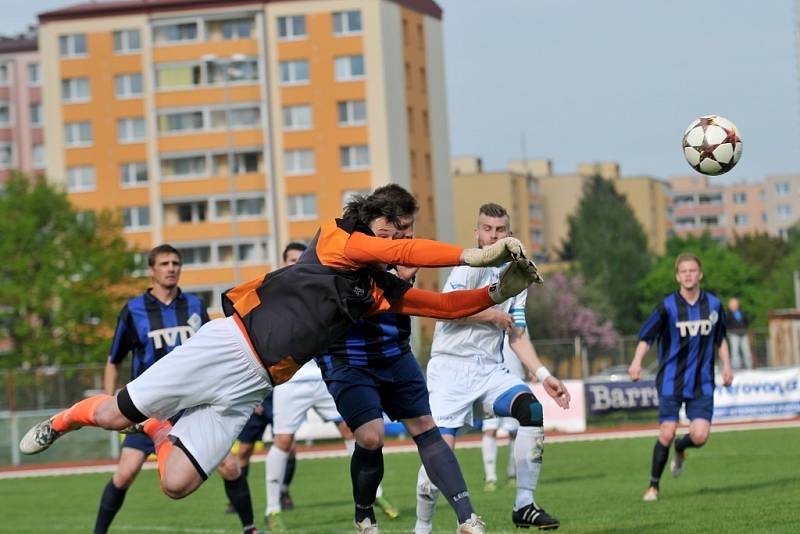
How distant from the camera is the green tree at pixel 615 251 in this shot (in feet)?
351

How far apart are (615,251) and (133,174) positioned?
40681mm

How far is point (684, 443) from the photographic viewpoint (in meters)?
13.1

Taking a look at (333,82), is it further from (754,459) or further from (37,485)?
(754,459)

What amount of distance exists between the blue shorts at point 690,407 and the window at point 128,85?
241ft

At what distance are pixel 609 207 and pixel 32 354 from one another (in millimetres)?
53472

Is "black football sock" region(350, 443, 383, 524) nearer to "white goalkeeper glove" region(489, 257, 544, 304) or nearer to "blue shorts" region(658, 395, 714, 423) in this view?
"white goalkeeper glove" region(489, 257, 544, 304)

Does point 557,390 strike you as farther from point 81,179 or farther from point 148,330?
point 81,179

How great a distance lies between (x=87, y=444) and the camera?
2906 centimetres

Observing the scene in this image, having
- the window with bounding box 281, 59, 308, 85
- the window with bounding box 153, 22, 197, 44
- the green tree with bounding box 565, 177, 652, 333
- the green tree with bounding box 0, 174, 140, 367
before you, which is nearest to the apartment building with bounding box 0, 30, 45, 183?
the window with bounding box 153, 22, 197, 44

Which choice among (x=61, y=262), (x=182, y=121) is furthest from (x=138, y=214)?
(x=61, y=262)

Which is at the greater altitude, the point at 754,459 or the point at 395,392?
the point at 395,392

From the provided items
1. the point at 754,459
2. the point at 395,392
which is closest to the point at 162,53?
the point at 754,459

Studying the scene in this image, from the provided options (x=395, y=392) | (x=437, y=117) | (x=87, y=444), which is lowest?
(x=87, y=444)

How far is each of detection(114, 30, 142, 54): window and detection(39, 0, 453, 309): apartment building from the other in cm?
9
